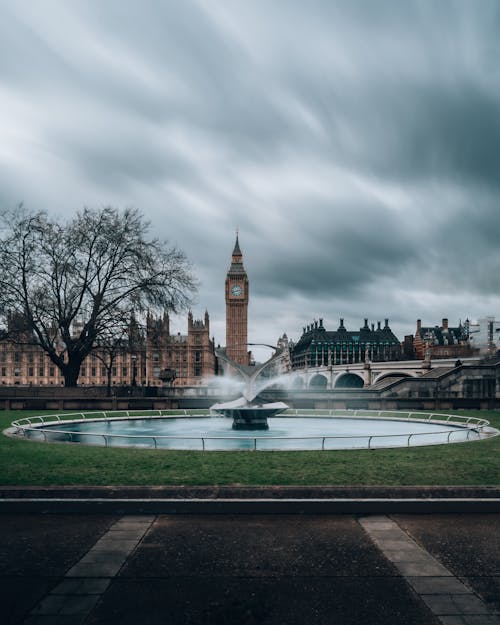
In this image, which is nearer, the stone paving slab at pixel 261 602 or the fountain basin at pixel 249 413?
the stone paving slab at pixel 261 602

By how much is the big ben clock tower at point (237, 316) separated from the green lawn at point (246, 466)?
154174mm

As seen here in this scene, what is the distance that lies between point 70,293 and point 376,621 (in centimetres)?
3852

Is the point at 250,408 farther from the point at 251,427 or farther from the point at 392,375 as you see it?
the point at 392,375

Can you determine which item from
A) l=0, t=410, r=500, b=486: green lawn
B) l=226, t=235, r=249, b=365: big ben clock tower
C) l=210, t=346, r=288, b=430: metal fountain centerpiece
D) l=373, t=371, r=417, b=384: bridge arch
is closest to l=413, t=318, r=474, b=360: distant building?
l=373, t=371, r=417, b=384: bridge arch

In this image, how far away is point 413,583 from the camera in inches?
229

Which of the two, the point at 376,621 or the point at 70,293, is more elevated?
the point at 70,293

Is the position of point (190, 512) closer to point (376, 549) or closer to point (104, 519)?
point (104, 519)

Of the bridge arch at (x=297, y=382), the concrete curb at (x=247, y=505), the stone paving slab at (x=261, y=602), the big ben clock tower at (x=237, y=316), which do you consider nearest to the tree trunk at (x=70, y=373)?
the concrete curb at (x=247, y=505)

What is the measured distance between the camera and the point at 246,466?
494 inches

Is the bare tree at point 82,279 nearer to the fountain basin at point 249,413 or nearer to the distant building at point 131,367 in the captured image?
the fountain basin at point 249,413

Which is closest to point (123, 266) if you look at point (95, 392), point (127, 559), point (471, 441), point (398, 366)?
point (95, 392)

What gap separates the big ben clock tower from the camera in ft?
565

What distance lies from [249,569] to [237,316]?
561ft

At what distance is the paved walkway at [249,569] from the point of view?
509cm
